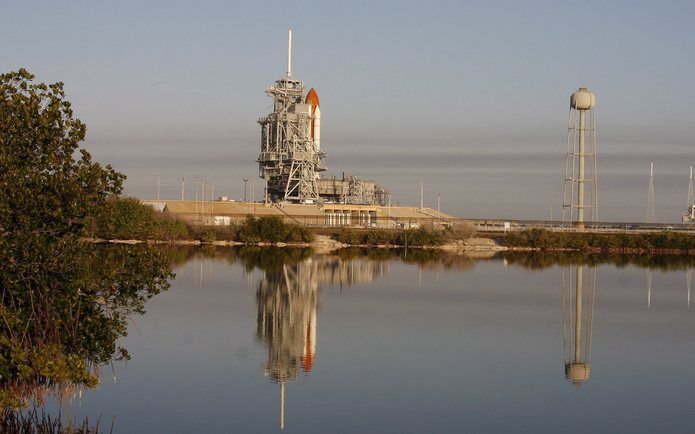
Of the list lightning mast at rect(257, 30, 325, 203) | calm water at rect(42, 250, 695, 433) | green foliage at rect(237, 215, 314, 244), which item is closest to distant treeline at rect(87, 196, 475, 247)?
green foliage at rect(237, 215, 314, 244)

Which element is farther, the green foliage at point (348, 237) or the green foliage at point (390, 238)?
the green foliage at point (390, 238)

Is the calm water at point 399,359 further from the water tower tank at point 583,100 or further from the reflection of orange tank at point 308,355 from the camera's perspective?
the water tower tank at point 583,100

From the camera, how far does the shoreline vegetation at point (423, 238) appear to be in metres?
88.8

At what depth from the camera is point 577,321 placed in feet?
120

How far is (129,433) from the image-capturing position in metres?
17.8

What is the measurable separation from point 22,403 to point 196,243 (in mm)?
71849

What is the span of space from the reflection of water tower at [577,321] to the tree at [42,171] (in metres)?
13.3

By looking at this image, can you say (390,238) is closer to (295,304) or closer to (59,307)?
(295,304)

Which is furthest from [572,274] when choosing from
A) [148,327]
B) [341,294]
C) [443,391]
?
[443,391]

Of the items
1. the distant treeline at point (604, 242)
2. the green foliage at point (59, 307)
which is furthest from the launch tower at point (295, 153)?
the green foliage at point (59, 307)

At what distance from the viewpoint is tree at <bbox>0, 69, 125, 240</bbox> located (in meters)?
16.7

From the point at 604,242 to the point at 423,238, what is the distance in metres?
17.2

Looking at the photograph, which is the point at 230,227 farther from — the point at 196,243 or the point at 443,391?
the point at 443,391

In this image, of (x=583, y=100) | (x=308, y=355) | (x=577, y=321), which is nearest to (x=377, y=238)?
(x=583, y=100)
